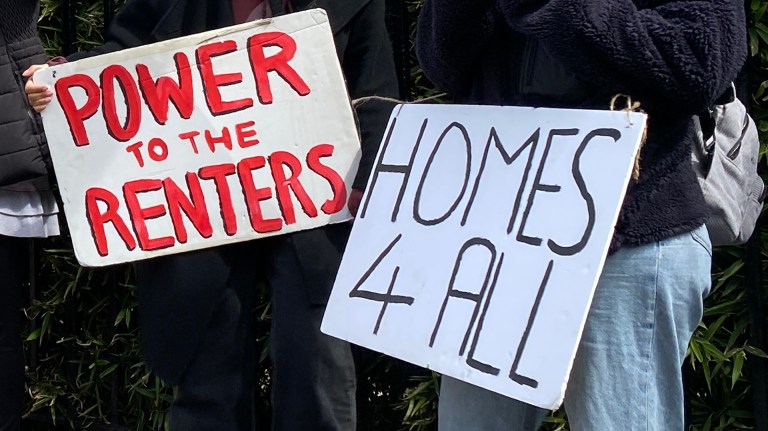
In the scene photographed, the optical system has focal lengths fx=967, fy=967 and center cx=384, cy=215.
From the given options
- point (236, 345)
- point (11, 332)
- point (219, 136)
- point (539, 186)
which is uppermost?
point (539, 186)

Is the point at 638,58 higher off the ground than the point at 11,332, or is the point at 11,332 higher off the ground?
the point at 638,58

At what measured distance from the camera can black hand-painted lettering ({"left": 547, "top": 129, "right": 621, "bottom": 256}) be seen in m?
1.47

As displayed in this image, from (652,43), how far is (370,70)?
1.01m

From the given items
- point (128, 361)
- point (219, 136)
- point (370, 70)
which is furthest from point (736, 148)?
point (128, 361)

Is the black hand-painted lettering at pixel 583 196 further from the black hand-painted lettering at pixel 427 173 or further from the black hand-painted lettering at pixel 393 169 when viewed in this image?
the black hand-painted lettering at pixel 393 169

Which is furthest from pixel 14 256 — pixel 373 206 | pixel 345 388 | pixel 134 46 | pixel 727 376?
pixel 727 376

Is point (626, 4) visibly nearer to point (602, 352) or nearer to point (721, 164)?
point (721, 164)

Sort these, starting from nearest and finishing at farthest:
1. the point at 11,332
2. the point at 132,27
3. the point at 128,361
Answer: the point at 132,27, the point at 11,332, the point at 128,361

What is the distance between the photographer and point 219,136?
233 cm

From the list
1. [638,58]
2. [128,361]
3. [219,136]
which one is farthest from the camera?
[128,361]

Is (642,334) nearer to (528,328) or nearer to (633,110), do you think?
(528,328)

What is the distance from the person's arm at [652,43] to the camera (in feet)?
4.88

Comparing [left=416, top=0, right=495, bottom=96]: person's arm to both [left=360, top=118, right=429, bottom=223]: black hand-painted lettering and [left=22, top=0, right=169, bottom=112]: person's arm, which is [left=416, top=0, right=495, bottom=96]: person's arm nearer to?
[left=360, top=118, right=429, bottom=223]: black hand-painted lettering

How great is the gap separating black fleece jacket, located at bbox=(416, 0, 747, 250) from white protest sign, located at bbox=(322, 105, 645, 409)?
85mm
